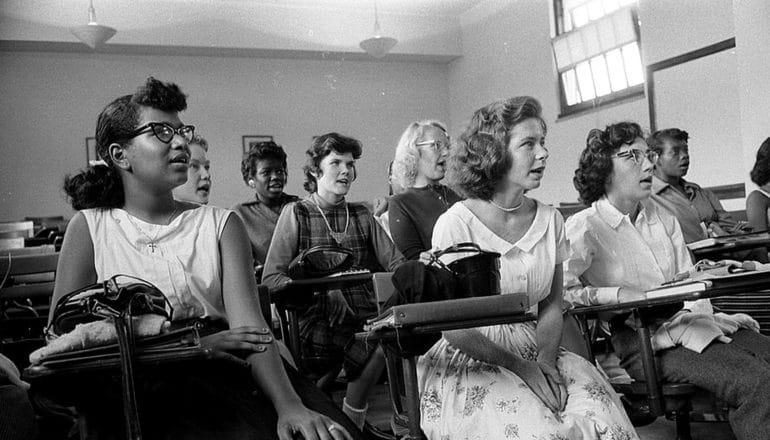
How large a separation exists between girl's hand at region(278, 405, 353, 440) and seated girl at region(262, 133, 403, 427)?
1458 mm

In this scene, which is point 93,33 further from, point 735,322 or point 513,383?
point 513,383

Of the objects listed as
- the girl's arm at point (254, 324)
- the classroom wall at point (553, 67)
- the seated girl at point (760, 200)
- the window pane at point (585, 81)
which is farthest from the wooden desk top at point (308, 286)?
the window pane at point (585, 81)

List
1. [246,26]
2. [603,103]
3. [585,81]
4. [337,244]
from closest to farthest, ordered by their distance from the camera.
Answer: [337,244] → [603,103] → [585,81] → [246,26]

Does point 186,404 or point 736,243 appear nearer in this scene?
point 186,404

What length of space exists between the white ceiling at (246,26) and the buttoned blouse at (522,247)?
7.52 m

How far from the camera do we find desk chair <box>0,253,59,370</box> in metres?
2.63

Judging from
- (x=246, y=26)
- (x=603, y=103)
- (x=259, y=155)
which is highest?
(x=246, y=26)

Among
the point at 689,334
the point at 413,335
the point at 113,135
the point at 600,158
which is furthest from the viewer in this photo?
the point at 600,158

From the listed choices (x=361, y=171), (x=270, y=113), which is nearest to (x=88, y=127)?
(x=270, y=113)

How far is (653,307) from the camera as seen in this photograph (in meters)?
2.00

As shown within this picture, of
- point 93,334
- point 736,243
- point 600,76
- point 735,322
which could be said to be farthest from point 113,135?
point 600,76

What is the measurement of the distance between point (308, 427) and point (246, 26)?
27.6 feet

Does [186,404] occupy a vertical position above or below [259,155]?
below

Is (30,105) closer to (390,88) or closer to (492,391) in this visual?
(390,88)
